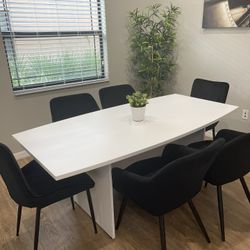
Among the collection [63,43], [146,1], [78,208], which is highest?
[146,1]

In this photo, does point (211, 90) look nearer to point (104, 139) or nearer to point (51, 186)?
point (104, 139)

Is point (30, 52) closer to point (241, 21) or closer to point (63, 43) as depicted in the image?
point (63, 43)

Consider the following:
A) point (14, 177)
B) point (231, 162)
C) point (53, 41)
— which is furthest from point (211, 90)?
point (14, 177)

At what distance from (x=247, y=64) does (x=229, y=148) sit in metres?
1.87

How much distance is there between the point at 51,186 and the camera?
1.70m

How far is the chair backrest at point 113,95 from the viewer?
2.90m

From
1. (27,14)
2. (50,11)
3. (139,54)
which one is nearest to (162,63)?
(139,54)

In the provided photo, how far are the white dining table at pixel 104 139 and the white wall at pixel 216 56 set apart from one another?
2.95 feet

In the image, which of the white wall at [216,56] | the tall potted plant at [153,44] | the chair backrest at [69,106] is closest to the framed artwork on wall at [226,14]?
the white wall at [216,56]

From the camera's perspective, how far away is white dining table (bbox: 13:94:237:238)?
5.02ft

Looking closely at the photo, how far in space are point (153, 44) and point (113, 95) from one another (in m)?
1.09

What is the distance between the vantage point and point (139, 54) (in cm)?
375

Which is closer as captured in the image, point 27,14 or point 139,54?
point 27,14

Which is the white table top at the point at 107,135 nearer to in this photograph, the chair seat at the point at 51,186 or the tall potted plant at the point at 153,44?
the chair seat at the point at 51,186
